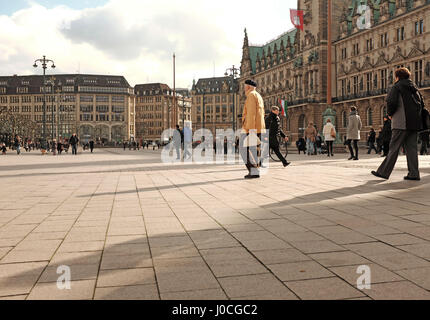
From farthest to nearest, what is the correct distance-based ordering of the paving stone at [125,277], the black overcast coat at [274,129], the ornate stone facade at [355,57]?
the ornate stone facade at [355,57] < the black overcast coat at [274,129] < the paving stone at [125,277]

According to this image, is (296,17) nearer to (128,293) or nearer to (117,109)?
(128,293)

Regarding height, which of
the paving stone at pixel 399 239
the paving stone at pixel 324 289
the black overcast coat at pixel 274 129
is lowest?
the paving stone at pixel 324 289

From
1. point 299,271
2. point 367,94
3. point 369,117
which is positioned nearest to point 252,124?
point 299,271

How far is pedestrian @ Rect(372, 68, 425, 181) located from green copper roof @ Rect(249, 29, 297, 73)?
83.9 m

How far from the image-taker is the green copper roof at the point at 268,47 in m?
91.7

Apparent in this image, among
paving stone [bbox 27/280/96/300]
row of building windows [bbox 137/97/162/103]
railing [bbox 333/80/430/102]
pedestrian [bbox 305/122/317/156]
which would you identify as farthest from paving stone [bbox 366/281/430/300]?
row of building windows [bbox 137/97/162/103]

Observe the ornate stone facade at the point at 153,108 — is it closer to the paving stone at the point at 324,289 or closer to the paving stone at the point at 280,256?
the paving stone at the point at 280,256

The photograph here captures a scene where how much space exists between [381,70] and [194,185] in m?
49.5

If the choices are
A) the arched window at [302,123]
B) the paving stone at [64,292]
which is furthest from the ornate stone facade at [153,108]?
the paving stone at [64,292]

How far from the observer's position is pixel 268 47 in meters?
98.8

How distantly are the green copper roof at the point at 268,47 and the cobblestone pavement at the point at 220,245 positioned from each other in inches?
3447

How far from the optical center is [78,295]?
9.11 ft

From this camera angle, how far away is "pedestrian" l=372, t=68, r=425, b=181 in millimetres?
9000

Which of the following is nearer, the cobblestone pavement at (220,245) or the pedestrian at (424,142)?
the cobblestone pavement at (220,245)
